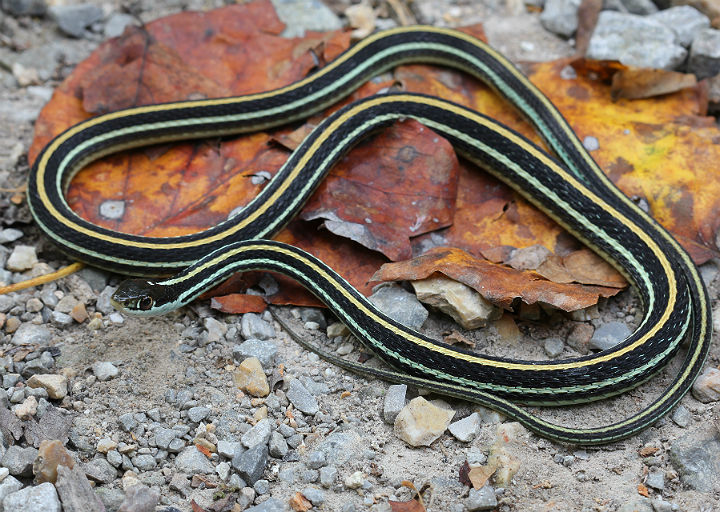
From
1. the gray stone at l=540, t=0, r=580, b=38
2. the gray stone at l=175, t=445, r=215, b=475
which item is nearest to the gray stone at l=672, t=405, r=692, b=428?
the gray stone at l=175, t=445, r=215, b=475

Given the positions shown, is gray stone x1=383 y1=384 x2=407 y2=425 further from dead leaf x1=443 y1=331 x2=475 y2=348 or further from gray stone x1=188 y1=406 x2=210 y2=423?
gray stone x1=188 y1=406 x2=210 y2=423

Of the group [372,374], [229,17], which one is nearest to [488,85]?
[229,17]

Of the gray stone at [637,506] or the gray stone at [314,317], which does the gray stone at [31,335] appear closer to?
the gray stone at [314,317]

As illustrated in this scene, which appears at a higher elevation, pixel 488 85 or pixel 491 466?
pixel 488 85

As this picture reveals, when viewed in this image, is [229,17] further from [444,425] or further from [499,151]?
[444,425]

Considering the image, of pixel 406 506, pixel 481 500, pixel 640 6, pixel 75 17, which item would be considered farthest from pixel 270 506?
pixel 640 6

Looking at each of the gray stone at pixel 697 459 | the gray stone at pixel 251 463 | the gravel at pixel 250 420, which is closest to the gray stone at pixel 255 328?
the gravel at pixel 250 420
